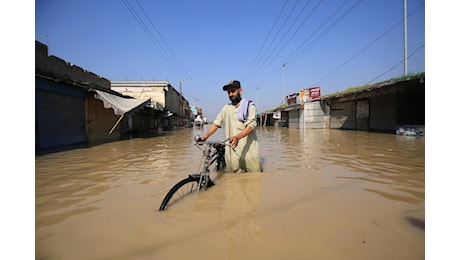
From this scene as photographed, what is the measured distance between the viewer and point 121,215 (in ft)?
8.50

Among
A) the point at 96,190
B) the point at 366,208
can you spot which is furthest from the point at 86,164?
the point at 366,208

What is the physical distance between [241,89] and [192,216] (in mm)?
2074

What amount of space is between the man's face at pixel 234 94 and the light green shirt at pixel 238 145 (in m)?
0.16

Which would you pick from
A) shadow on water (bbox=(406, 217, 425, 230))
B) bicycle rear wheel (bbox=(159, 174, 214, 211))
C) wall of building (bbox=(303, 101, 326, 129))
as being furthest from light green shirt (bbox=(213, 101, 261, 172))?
wall of building (bbox=(303, 101, 326, 129))

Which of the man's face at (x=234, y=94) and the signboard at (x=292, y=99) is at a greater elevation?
the signboard at (x=292, y=99)

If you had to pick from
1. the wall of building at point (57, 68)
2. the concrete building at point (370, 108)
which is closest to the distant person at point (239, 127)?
the wall of building at point (57, 68)

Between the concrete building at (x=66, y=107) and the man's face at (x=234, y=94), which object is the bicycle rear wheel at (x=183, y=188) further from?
the concrete building at (x=66, y=107)

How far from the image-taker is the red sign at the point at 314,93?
22.5 meters

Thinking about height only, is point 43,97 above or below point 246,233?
above

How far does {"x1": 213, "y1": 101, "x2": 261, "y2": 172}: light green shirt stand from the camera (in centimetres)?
375

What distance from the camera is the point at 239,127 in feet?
12.1

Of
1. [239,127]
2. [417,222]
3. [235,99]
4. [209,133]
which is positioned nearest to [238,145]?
[239,127]

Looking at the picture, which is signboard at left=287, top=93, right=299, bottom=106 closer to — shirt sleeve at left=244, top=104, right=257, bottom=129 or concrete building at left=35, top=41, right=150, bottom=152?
concrete building at left=35, top=41, right=150, bottom=152
